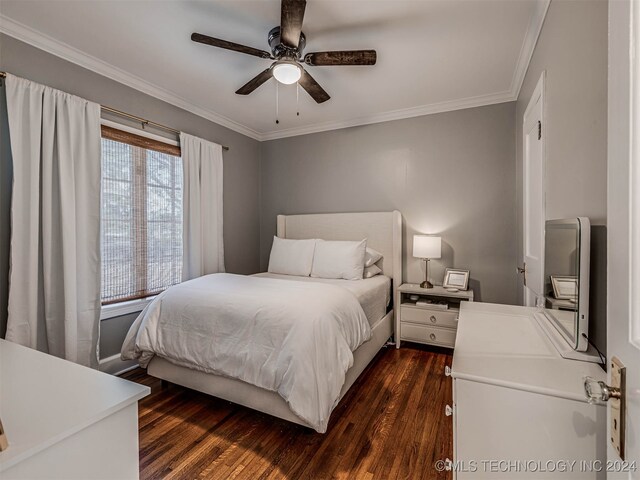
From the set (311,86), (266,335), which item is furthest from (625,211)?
(311,86)

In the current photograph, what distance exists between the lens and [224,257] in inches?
149

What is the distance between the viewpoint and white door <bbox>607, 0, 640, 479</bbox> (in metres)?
0.56

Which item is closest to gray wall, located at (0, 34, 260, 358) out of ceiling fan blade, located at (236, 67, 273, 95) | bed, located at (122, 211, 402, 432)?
bed, located at (122, 211, 402, 432)

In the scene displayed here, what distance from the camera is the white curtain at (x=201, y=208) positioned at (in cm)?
318

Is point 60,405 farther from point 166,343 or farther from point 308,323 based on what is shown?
point 166,343

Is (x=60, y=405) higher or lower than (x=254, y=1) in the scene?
lower

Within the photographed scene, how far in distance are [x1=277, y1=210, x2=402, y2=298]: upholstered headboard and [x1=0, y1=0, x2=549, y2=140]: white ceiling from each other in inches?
49.2

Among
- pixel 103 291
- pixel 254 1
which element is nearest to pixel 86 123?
pixel 103 291

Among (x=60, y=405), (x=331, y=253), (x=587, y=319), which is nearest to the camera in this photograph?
(x=60, y=405)

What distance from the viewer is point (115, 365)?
2.64m

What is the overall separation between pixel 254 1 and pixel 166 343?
2312 mm

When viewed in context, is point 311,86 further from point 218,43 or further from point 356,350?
point 356,350

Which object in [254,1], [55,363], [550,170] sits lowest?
[55,363]

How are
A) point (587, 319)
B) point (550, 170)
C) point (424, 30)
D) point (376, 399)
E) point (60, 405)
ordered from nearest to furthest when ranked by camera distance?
point (60, 405), point (587, 319), point (550, 170), point (424, 30), point (376, 399)
